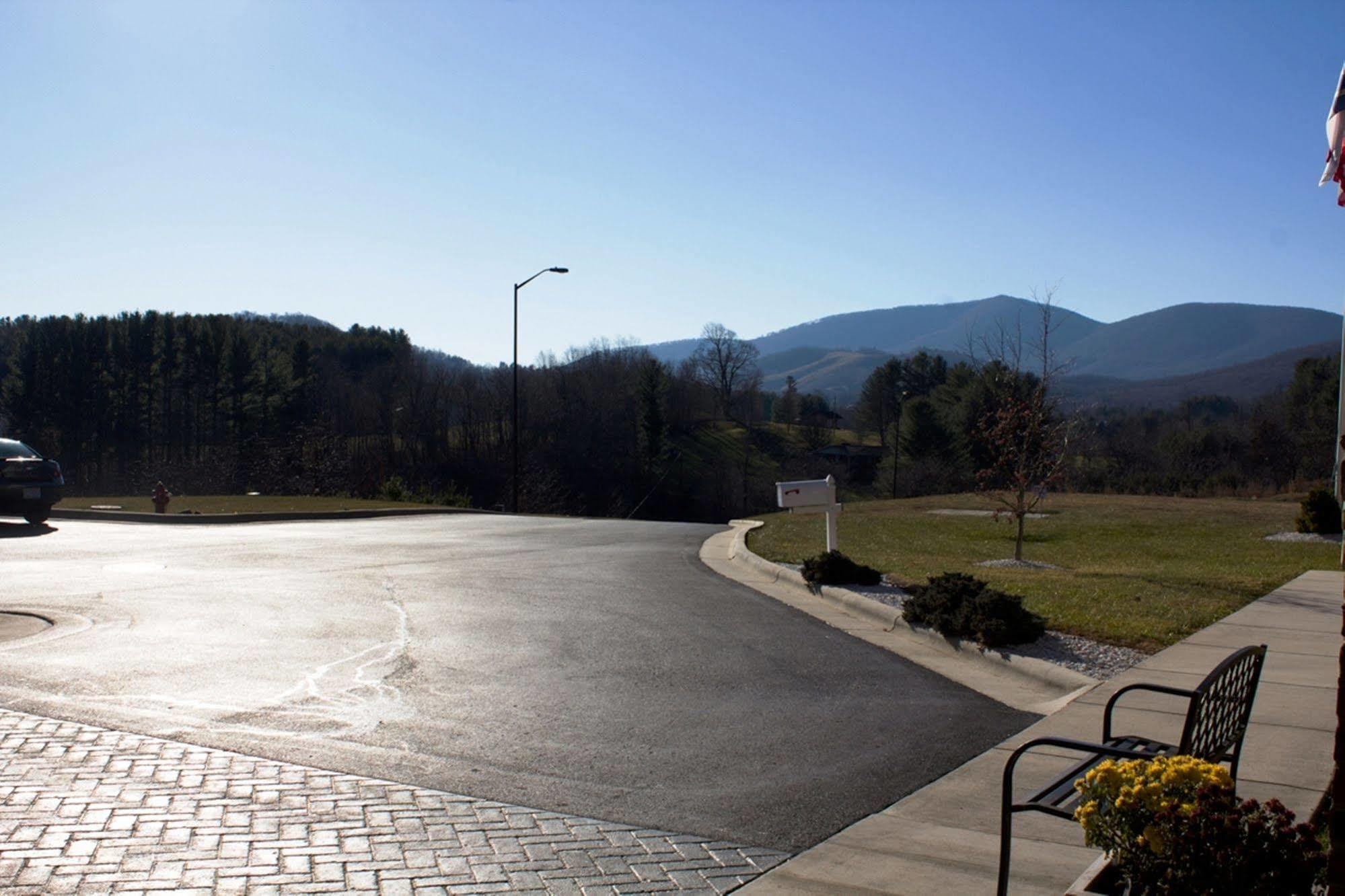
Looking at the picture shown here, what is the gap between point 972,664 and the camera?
30.5 ft

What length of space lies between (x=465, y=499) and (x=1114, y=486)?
86.4 ft

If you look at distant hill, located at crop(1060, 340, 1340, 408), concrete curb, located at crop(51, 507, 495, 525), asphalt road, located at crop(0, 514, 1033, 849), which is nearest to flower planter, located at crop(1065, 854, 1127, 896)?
asphalt road, located at crop(0, 514, 1033, 849)

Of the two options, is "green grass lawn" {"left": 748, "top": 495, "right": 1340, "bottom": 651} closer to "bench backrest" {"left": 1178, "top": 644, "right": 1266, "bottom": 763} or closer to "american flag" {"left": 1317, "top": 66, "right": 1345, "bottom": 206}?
"bench backrest" {"left": 1178, "top": 644, "right": 1266, "bottom": 763}

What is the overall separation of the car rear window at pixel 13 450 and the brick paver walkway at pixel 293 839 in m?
18.6

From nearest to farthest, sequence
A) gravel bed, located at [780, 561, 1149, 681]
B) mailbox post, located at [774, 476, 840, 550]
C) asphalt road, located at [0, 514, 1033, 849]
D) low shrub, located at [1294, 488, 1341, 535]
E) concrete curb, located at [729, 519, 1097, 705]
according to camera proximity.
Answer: asphalt road, located at [0, 514, 1033, 849] < concrete curb, located at [729, 519, 1097, 705] < gravel bed, located at [780, 561, 1149, 681] < mailbox post, located at [774, 476, 840, 550] < low shrub, located at [1294, 488, 1341, 535]

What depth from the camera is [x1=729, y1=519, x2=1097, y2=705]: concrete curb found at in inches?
332

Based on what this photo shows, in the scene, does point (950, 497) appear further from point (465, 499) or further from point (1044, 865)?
point (1044, 865)

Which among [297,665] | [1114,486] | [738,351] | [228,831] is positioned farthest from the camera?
[738,351]

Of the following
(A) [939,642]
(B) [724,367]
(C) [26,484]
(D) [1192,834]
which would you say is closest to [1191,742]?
(D) [1192,834]

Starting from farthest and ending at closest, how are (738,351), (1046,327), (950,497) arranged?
(738,351)
(950,497)
(1046,327)

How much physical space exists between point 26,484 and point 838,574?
17050 mm


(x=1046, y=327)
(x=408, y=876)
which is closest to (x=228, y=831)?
(x=408, y=876)

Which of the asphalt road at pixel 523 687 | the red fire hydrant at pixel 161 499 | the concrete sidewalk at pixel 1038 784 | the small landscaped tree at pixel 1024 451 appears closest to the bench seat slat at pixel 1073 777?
the concrete sidewalk at pixel 1038 784

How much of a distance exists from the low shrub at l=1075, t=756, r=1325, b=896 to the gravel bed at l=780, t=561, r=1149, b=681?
5.43 meters
